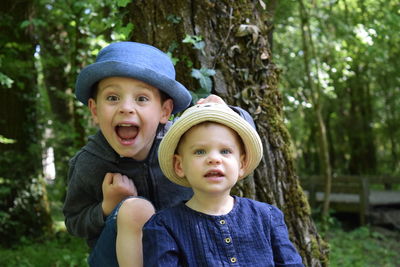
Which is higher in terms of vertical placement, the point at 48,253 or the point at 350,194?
the point at 350,194

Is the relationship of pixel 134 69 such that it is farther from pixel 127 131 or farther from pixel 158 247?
pixel 158 247

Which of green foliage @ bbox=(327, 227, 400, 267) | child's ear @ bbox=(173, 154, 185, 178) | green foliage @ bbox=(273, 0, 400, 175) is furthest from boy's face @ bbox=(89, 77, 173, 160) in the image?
green foliage @ bbox=(273, 0, 400, 175)

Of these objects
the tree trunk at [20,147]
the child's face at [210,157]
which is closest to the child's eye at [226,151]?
the child's face at [210,157]

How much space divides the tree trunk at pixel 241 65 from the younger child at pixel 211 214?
0.86m

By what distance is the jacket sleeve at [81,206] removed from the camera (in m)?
2.45

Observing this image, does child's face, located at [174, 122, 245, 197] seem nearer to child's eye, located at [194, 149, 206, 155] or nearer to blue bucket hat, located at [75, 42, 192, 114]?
child's eye, located at [194, 149, 206, 155]

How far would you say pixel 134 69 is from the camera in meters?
2.21

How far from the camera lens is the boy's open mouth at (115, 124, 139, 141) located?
7.50 feet

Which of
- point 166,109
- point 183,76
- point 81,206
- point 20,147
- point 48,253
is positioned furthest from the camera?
point 20,147

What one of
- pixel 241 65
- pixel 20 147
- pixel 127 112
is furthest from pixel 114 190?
pixel 20 147

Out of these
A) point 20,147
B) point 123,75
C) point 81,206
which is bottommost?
point 81,206

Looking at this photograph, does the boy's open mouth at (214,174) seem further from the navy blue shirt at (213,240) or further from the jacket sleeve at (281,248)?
the jacket sleeve at (281,248)

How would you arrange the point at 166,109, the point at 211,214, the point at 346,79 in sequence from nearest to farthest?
the point at 211,214 → the point at 166,109 → the point at 346,79

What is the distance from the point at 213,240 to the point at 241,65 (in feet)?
4.54
